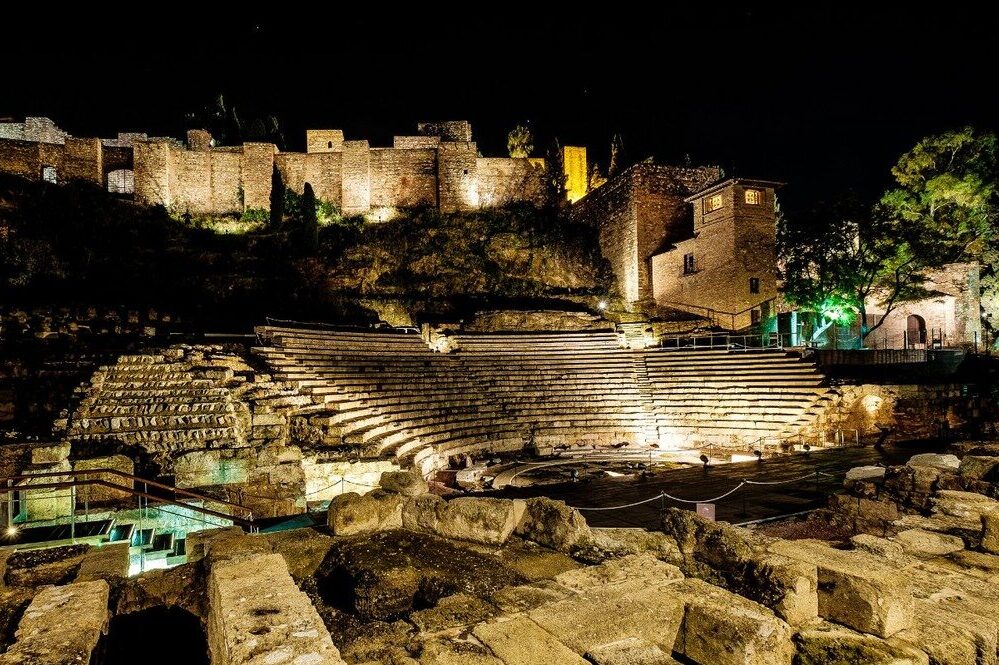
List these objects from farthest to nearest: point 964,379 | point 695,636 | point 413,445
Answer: point 964,379, point 413,445, point 695,636

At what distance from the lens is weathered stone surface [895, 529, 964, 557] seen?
13.1ft

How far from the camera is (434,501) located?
13.0ft

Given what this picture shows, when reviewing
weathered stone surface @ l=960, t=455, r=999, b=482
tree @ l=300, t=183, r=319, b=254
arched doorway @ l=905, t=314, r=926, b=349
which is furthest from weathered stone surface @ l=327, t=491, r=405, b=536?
arched doorway @ l=905, t=314, r=926, b=349

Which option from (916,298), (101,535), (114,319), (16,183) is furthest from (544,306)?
(16,183)

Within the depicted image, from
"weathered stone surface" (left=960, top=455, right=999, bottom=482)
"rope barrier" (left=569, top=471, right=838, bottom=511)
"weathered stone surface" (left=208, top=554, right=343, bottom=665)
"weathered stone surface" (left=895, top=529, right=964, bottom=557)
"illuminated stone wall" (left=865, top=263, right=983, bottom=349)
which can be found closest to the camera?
"weathered stone surface" (left=208, top=554, right=343, bottom=665)

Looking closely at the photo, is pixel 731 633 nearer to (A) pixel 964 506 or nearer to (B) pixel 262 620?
(B) pixel 262 620

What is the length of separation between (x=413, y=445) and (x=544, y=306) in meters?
18.6

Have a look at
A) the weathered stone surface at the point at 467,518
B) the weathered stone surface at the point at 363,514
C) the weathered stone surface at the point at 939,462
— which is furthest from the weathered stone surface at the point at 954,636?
the weathered stone surface at the point at 939,462

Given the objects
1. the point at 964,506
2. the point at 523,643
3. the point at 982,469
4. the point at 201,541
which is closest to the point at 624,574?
the point at 523,643

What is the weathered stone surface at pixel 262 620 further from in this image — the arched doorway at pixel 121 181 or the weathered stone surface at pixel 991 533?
the arched doorway at pixel 121 181

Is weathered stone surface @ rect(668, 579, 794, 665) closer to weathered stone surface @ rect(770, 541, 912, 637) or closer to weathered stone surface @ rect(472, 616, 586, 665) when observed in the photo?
weathered stone surface @ rect(770, 541, 912, 637)

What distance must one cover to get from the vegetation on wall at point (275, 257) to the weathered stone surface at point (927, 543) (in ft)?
66.4

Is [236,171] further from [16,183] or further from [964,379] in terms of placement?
[964,379]

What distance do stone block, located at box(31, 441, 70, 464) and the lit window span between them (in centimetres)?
2625
